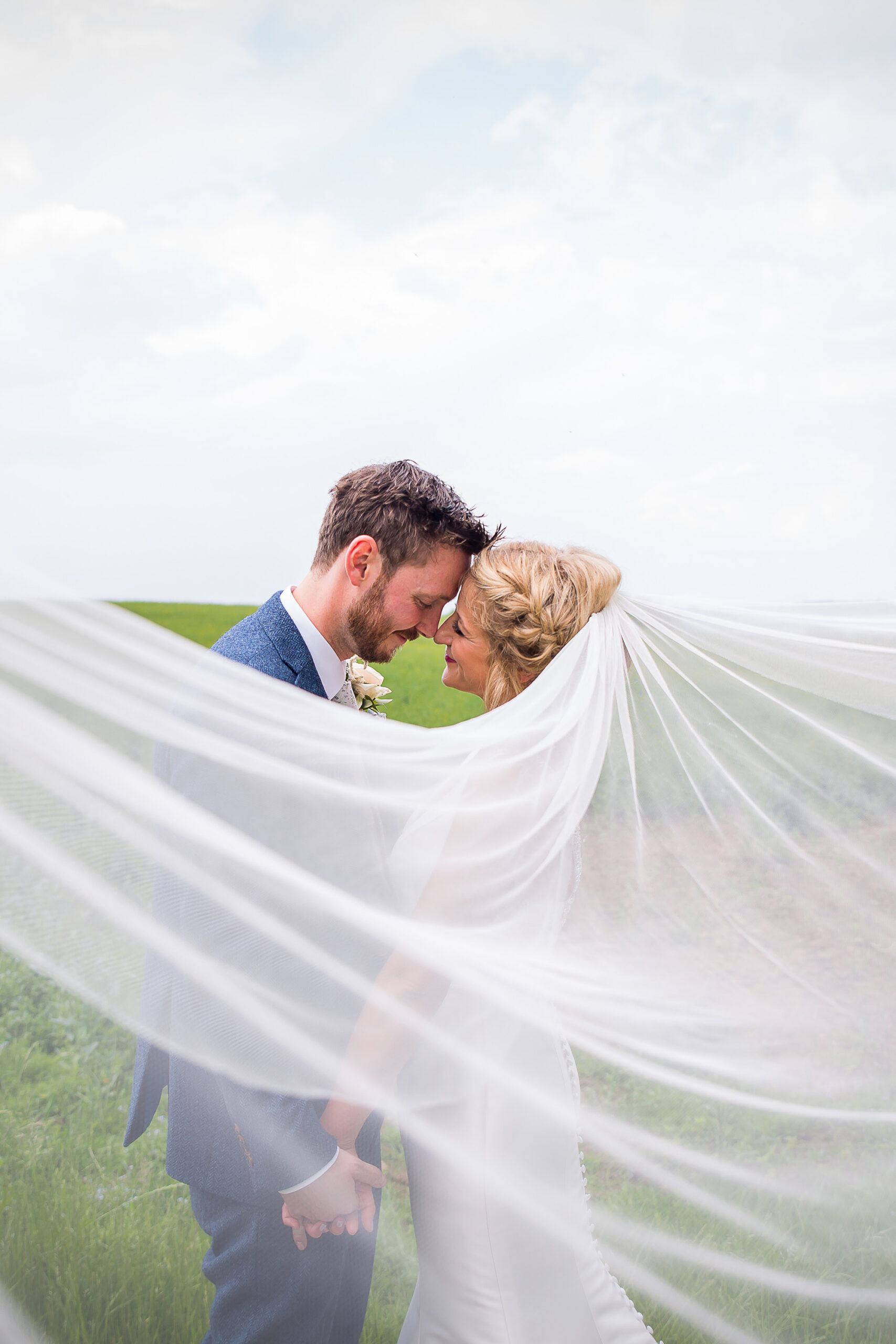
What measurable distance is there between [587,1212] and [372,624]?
1.36 meters

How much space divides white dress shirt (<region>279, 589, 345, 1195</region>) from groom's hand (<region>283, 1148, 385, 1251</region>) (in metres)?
1.05

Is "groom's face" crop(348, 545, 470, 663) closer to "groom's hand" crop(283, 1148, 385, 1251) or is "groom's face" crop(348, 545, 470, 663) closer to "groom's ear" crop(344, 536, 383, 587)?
"groom's ear" crop(344, 536, 383, 587)

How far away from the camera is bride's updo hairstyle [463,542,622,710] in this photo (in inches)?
81.3

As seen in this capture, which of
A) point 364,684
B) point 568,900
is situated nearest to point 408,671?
point 364,684

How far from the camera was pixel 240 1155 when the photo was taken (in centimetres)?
143

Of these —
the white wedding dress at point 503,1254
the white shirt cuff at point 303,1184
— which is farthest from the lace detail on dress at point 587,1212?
the white shirt cuff at point 303,1184

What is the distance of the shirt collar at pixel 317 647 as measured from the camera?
79.8 inches

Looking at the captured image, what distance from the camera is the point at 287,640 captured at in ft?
6.60

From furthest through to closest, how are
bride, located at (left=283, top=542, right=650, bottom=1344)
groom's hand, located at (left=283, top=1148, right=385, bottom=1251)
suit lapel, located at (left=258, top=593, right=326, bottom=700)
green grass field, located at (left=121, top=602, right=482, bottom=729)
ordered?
green grass field, located at (left=121, top=602, right=482, bottom=729) < suit lapel, located at (left=258, top=593, right=326, bottom=700) < bride, located at (left=283, top=542, right=650, bottom=1344) < groom's hand, located at (left=283, top=1148, right=385, bottom=1251)

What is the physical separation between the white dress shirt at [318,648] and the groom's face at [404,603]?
7 centimetres

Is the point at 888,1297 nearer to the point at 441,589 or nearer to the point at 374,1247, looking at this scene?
the point at 374,1247

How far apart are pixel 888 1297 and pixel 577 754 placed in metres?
1.21

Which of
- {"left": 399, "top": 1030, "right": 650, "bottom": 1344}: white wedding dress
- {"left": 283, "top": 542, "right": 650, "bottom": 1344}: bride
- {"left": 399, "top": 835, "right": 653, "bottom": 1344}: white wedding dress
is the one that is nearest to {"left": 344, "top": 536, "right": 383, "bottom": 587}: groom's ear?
{"left": 283, "top": 542, "right": 650, "bottom": 1344}: bride

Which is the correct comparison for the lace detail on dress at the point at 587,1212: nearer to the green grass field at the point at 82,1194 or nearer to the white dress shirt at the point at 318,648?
the green grass field at the point at 82,1194
